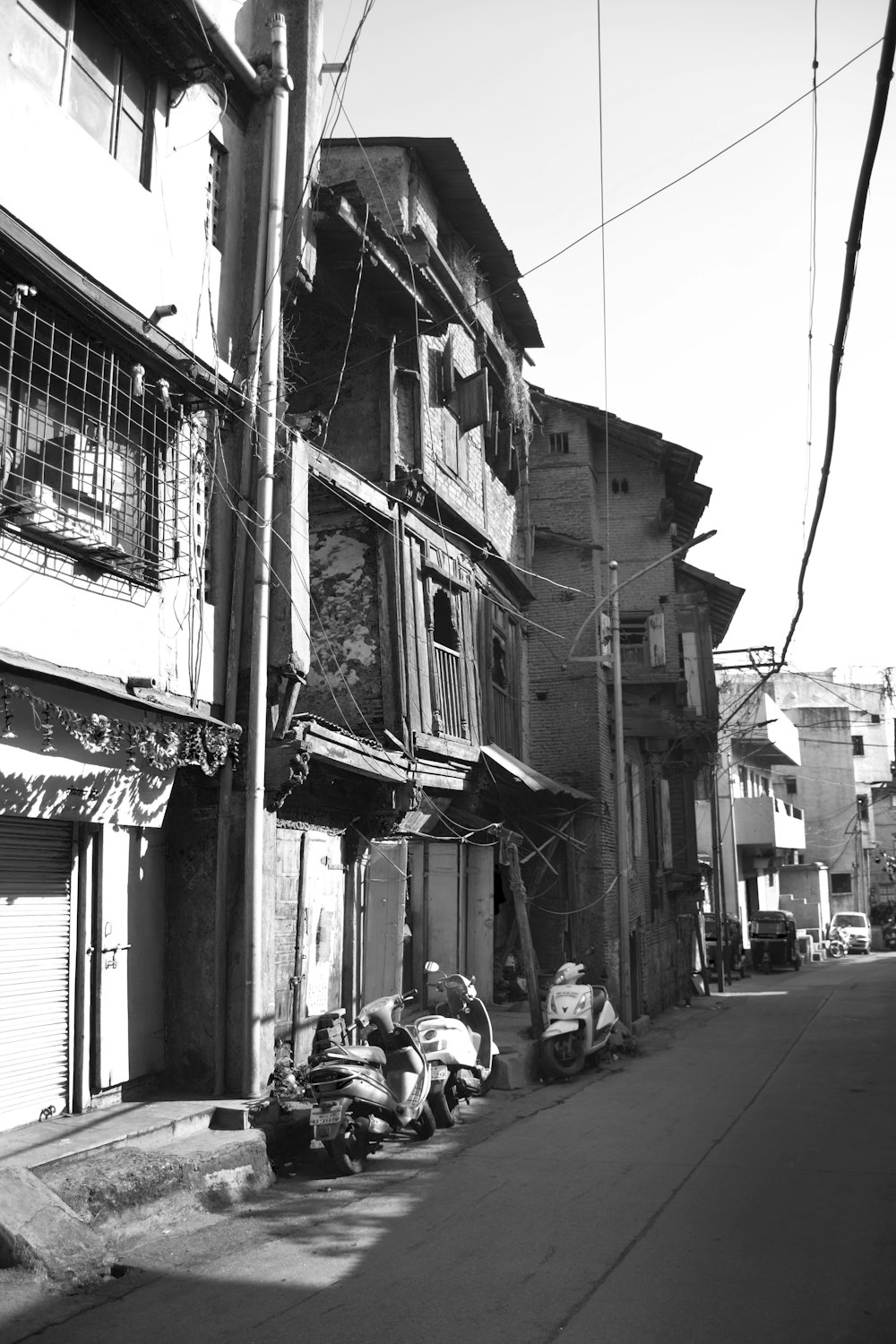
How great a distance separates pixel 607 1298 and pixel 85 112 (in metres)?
10.0

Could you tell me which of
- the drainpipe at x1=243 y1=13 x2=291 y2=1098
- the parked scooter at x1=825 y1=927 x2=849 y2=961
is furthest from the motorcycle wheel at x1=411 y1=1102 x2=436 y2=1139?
the parked scooter at x1=825 y1=927 x2=849 y2=961

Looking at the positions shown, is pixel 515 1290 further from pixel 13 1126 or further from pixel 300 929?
pixel 300 929

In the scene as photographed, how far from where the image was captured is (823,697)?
234 ft

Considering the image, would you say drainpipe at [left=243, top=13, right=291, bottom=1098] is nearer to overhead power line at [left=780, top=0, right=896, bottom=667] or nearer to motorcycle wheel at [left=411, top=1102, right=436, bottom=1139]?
motorcycle wheel at [left=411, top=1102, right=436, bottom=1139]

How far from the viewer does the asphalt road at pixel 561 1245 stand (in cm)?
541

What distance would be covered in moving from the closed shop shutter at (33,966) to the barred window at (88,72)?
6209mm

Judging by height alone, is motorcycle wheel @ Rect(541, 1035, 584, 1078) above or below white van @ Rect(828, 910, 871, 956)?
above

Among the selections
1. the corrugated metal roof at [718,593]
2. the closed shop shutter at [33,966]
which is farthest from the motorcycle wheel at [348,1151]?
the corrugated metal roof at [718,593]

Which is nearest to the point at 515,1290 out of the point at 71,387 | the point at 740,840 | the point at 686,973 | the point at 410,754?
the point at 71,387

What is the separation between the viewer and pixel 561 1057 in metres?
14.6

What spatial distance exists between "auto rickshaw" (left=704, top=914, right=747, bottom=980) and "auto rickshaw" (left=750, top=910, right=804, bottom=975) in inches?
23.2

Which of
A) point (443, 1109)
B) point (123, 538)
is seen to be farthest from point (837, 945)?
point (123, 538)

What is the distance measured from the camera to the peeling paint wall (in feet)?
47.4

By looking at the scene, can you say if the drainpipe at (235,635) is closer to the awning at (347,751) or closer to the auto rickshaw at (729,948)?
the awning at (347,751)
